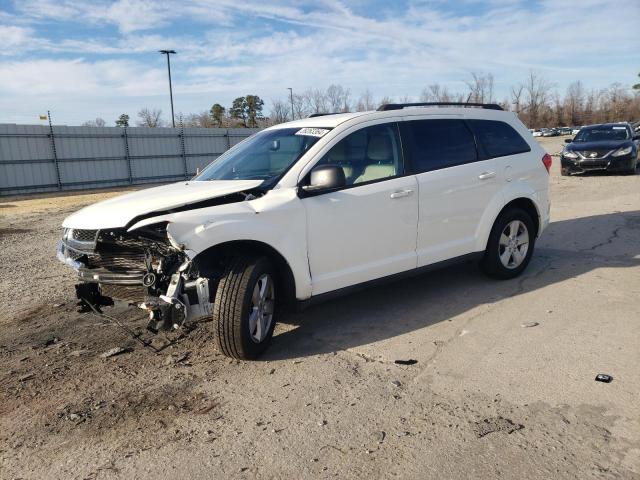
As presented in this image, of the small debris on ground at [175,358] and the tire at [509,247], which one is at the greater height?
the tire at [509,247]

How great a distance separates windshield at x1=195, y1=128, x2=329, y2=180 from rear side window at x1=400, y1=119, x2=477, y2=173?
0.93m

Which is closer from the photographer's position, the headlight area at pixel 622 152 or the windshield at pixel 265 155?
the windshield at pixel 265 155

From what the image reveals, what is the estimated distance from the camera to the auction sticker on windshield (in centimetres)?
466

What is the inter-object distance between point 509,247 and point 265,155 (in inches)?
116

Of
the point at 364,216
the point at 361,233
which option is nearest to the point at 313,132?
the point at 364,216

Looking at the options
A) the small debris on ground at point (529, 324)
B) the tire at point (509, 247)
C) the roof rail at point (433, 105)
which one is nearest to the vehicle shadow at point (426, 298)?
the tire at point (509, 247)

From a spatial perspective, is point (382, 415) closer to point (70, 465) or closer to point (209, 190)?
point (70, 465)

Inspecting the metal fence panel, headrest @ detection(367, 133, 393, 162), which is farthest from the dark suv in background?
the metal fence panel

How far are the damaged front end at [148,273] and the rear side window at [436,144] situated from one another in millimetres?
2375

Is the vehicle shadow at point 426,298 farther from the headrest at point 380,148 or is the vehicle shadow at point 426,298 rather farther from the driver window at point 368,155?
the headrest at point 380,148

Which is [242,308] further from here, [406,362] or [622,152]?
[622,152]

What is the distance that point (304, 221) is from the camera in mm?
4211

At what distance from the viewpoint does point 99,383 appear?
151 inches

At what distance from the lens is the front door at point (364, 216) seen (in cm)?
434
